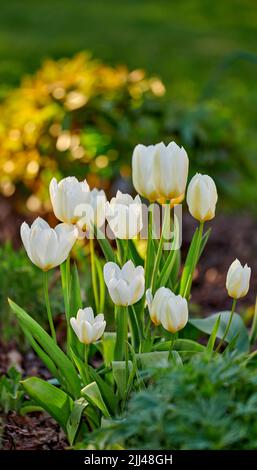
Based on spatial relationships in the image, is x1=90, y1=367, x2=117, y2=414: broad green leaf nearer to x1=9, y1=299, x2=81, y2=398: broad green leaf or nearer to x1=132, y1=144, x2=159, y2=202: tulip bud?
x1=9, y1=299, x2=81, y2=398: broad green leaf

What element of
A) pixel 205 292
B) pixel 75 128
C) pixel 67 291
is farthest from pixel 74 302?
pixel 75 128

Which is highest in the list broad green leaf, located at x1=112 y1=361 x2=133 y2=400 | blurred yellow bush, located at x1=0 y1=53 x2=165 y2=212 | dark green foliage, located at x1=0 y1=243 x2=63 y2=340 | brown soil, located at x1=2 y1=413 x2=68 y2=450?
blurred yellow bush, located at x1=0 y1=53 x2=165 y2=212

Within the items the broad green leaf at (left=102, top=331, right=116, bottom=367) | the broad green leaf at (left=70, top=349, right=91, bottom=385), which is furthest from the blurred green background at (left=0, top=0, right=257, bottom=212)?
the broad green leaf at (left=70, top=349, right=91, bottom=385)

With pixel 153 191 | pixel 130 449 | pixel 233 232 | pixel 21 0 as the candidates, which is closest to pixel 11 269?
pixel 153 191

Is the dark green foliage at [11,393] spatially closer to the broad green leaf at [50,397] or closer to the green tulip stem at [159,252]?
the broad green leaf at [50,397]

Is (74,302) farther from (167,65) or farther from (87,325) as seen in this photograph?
(167,65)

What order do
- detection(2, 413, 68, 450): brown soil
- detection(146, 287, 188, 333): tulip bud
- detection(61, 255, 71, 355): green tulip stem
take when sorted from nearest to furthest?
detection(146, 287, 188, 333): tulip bud → detection(61, 255, 71, 355): green tulip stem → detection(2, 413, 68, 450): brown soil
